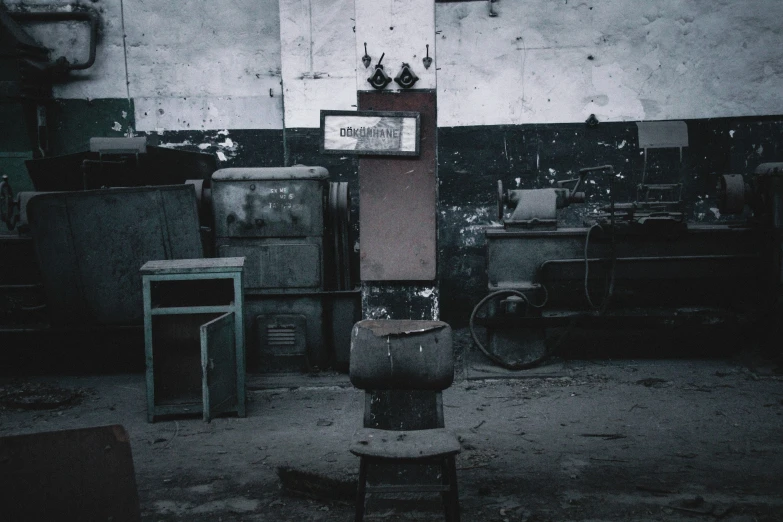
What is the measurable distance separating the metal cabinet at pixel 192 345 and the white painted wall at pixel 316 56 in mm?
2704

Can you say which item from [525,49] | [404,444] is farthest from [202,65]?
[404,444]

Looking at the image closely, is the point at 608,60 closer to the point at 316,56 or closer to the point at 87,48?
the point at 316,56

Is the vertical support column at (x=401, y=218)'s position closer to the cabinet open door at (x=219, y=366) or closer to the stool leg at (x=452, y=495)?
the stool leg at (x=452, y=495)

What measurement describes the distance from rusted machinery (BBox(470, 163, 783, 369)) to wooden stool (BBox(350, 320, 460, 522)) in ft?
8.38

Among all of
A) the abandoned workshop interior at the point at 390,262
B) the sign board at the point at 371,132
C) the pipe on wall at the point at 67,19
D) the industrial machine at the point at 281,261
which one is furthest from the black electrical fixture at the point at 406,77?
the pipe on wall at the point at 67,19

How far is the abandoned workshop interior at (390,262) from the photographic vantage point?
3346mm

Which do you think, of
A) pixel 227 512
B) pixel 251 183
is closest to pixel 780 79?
pixel 251 183

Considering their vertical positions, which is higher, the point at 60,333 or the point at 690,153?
the point at 690,153

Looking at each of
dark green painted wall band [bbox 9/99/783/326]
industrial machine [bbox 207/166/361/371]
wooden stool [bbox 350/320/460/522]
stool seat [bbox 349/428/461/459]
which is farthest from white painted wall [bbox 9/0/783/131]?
stool seat [bbox 349/428/461/459]

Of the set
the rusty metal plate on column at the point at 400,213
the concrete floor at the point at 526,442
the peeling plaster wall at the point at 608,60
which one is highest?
the peeling plaster wall at the point at 608,60

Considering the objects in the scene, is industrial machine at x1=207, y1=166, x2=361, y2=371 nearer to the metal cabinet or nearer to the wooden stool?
the metal cabinet

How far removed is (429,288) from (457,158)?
3995 millimetres

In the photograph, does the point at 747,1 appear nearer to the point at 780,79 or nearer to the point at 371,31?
the point at 780,79

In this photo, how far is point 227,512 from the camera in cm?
335
